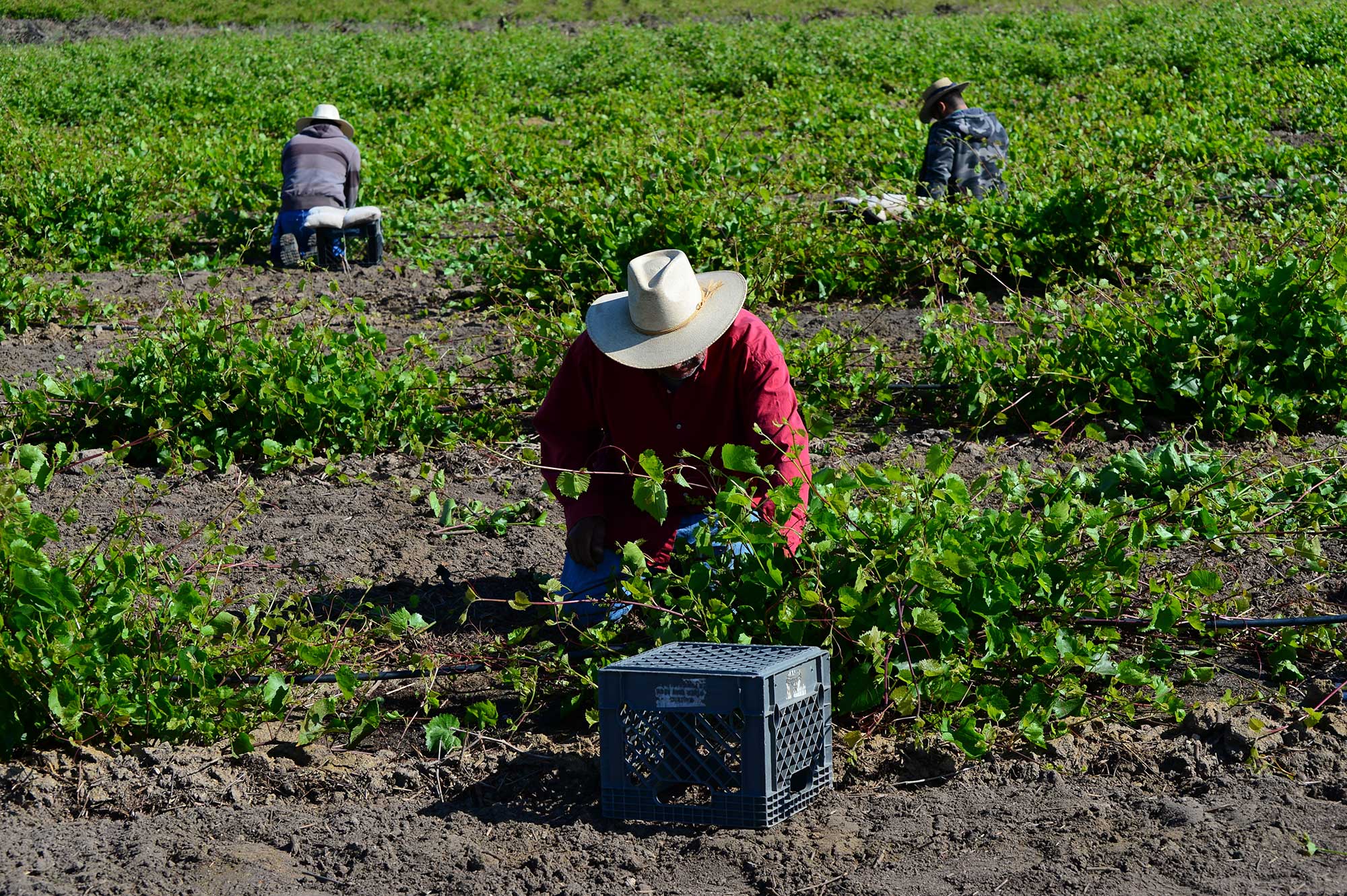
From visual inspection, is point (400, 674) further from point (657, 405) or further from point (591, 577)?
point (657, 405)

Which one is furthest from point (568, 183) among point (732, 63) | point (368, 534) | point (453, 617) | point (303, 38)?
point (303, 38)

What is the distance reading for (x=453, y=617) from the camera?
3.97 metres

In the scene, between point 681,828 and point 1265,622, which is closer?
point 681,828

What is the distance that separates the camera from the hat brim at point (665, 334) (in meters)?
3.46

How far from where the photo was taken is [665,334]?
11.6 ft

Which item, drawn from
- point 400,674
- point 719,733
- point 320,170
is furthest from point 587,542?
point 320,170

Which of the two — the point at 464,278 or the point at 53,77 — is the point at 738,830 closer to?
the point at 464,278

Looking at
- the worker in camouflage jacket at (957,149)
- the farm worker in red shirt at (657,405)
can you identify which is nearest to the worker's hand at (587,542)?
the farm worker in red shirt at (657,405)

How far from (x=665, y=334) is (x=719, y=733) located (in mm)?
→ 1157

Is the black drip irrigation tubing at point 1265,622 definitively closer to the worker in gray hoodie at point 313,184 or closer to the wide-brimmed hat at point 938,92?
the wide-brimmed hat at point 938,92

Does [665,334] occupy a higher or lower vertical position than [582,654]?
higher

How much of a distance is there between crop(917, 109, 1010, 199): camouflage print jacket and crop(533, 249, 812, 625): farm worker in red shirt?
4.35m

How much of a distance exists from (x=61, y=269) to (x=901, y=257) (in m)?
5.24

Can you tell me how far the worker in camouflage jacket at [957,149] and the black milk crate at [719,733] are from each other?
17.4 ft
